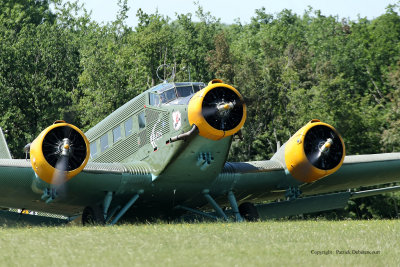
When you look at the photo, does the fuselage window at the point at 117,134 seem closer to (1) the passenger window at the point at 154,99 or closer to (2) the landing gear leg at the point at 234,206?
(1) the passenger window at the point at 154,99

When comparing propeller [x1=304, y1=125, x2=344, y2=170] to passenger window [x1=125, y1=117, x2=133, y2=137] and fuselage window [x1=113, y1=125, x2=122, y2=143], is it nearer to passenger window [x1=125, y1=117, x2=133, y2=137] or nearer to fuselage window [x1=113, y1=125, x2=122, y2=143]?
passenger window [x1=125, y1=117, x2=133, y2=137]

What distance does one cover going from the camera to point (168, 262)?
34.7 ft

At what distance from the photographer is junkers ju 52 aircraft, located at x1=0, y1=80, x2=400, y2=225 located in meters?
16.7

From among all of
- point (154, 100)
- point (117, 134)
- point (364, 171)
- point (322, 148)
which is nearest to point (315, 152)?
point (322, 148)

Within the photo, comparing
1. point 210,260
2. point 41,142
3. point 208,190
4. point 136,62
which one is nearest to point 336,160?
point 208,190

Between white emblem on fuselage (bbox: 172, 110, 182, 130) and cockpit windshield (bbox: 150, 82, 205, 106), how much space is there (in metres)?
0.68

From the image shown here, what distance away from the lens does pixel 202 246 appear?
12.0m

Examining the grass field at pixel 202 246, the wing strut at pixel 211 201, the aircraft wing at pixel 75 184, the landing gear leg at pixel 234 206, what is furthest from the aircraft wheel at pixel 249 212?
the grass field at pixel 202 246

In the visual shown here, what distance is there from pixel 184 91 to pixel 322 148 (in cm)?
394

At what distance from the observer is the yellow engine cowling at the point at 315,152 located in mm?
18953

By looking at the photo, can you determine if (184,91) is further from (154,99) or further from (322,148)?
(322,148)

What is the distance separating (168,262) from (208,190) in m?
8.37

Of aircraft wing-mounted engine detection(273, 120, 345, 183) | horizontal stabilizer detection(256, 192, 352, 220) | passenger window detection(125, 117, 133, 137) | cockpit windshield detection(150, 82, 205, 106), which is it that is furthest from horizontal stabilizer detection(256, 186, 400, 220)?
cockpit windshield detection(150, 82, 205, 106)

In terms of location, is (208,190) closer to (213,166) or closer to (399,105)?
(213,166)
